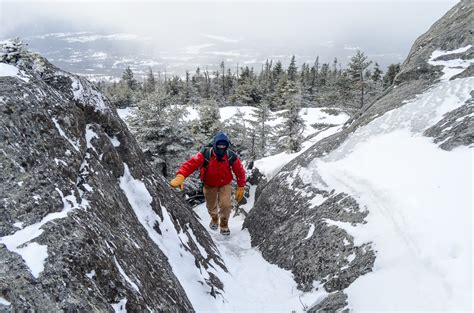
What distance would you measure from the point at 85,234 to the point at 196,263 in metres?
2.78

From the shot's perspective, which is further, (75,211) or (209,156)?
(209,156)

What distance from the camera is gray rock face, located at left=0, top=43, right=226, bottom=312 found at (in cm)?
352

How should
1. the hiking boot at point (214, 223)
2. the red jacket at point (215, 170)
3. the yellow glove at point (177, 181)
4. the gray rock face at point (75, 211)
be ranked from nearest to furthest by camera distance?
the gray rock face at point (75, 211) → the yellow glove at point (177, 181) → the red jacket at point (215, 170) → the hiking boot at point (214, 223)

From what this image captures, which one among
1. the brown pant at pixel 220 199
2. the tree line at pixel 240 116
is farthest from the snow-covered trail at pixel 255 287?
the tree line at pixel 240 116

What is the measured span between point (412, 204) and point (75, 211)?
495 centimetres

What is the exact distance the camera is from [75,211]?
4363mm

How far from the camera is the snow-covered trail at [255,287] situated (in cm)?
616

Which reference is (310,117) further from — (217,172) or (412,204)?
(412,204)

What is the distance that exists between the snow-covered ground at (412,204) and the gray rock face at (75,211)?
2.86 meters

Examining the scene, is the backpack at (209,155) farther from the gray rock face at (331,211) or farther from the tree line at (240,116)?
the tree line at (240,116)

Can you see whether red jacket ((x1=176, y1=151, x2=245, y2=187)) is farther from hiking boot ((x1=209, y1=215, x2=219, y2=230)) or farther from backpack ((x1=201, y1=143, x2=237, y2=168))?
hiking boot ((x1=209, y1=215, x2=219, y2=230))

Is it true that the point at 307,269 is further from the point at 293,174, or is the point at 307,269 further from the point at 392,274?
the point at 293,174

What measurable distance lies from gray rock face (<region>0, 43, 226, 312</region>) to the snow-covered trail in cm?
44

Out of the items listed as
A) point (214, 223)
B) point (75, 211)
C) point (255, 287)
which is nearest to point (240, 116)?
point (214, 223)
